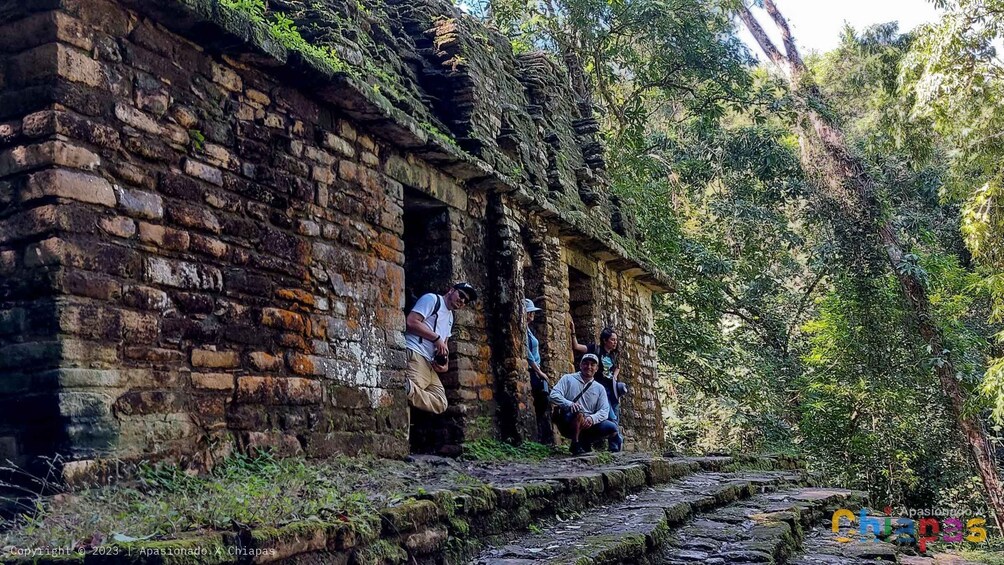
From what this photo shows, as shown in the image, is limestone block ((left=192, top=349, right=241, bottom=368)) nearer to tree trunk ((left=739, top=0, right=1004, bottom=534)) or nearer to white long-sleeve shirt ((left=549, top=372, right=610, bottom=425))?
white long-sleeve shirt ((left=549, top=372, right=610, bottom=425))

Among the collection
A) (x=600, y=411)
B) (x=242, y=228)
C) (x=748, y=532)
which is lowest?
(x=748, y=532)

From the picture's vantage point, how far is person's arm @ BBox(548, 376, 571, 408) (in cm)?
796

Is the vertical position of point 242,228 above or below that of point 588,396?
above

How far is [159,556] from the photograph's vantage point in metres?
2.67

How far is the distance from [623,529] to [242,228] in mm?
2799

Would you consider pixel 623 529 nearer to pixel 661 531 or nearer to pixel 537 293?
pixel 661 531

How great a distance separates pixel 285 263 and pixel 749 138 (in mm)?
14742

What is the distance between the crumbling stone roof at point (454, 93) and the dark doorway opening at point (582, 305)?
470 millimetres

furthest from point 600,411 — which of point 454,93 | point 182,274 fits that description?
point 182,274

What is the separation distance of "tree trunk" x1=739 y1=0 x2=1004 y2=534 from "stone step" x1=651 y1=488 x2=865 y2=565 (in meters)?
8.56

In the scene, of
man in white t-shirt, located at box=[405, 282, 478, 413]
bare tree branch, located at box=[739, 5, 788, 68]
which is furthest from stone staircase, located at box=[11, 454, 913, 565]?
bare tree branch, located at box=[739, 5, 788, 68]

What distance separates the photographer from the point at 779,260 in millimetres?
19578

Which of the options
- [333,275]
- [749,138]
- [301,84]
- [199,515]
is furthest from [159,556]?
[749,138]

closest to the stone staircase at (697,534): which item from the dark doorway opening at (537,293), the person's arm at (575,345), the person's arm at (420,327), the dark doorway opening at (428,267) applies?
the dark doorway opening at (428,267)
